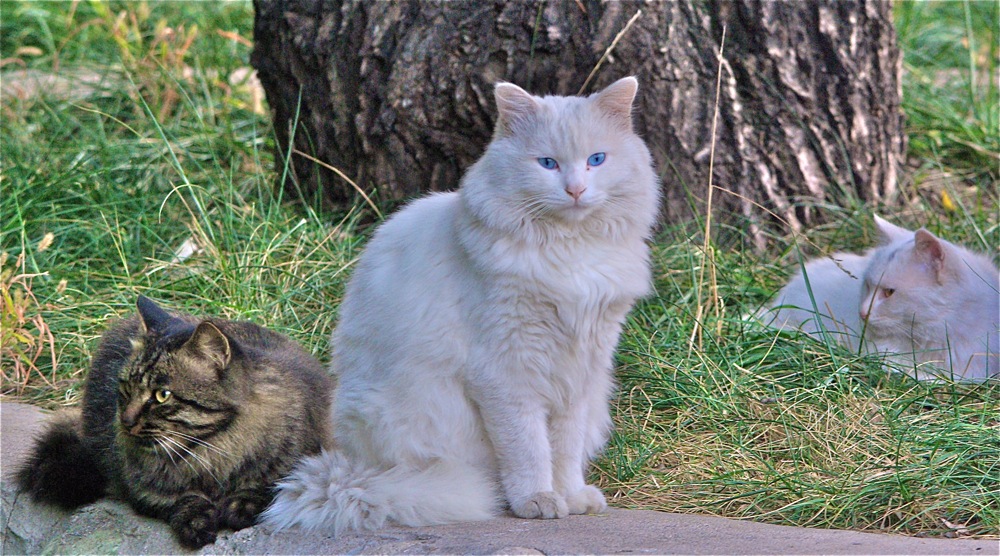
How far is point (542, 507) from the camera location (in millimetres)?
2516

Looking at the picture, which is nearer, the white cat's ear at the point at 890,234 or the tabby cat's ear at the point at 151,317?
the tabby cat's ear at the point at 151,317

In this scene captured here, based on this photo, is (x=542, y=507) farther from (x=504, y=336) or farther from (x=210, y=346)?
(x=210, y=346)

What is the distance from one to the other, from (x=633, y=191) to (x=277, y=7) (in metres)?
2.20

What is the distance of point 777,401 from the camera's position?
3055 mm

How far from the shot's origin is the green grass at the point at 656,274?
2688 millimetres

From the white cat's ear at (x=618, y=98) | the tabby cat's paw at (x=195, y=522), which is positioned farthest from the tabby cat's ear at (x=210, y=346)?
the white cat's ear at (x=618, y=98)

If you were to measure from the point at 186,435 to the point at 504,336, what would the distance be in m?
0.88

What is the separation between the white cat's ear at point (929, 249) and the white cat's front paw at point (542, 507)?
167 cm

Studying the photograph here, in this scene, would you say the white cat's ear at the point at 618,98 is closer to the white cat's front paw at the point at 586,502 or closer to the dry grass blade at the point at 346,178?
the white cat's front paw at the point at 586,502

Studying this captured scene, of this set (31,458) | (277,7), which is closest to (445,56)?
(277,7)

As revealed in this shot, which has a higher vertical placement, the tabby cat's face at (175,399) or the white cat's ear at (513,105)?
the white cat's ear at (513,105)

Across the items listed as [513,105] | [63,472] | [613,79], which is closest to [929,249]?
[613,79]

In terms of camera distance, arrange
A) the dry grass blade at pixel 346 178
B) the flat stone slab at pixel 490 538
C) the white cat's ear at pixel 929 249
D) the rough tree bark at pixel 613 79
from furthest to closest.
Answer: the dry grass blade at pixel 346 178 < the rough tree bark at pixel 613 79 < the white cat's ear at pixel 929 249 < the flat stone slab at pixel 490 538

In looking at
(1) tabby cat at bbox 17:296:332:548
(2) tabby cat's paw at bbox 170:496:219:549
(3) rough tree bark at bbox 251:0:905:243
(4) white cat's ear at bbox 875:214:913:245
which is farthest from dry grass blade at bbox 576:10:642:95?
(2) tabby cat's paw at bbox 170:496:219:549
